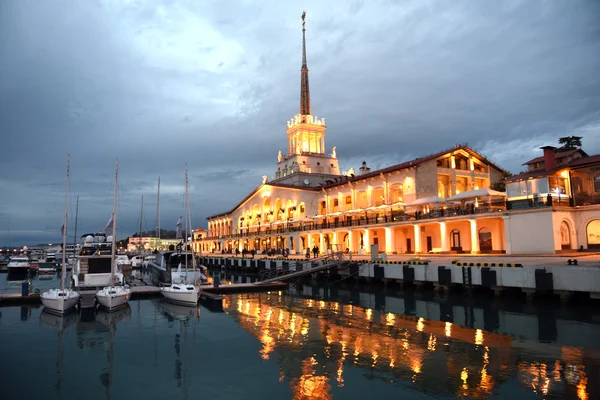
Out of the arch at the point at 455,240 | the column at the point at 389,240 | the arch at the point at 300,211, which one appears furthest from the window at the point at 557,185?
the arch at the point at 300,211

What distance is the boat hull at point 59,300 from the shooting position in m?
25.9

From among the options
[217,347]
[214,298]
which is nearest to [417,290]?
[214,298]

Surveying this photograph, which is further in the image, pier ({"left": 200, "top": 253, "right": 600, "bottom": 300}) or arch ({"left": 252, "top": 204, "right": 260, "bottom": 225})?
arch ({"left": 252, "top": 204, "right": 260, "bottom": 225})

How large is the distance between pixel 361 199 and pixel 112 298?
41.9 meters

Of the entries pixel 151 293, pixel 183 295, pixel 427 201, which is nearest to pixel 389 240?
pixel 427 201

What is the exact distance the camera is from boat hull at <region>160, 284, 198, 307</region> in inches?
1153

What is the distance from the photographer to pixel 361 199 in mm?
62875

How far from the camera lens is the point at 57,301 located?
84.9ft

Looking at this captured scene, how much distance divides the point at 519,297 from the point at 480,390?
59.1 ft

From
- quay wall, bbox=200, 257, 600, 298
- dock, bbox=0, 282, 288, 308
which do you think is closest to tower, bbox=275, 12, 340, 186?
quay wall, bbox=200, 257, 600, 298

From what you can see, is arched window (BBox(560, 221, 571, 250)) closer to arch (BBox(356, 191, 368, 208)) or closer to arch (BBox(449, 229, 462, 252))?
arch (BBox(449, 229, 462, 252))

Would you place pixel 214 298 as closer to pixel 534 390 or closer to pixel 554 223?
pixel 534 390

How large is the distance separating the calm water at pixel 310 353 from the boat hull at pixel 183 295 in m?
1.43

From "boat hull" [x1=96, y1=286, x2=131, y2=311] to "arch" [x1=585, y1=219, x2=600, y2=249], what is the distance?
121 ft
